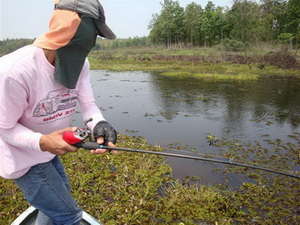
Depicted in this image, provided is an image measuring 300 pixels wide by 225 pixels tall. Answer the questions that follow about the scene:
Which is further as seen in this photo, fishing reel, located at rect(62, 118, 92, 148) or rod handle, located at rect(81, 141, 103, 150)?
rod handle, located at rect(81, 141, 103, 150)

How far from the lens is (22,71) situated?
1.51m

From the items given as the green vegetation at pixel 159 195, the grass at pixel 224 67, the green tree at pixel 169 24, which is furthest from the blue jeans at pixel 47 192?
the green tree at pixel 169 24

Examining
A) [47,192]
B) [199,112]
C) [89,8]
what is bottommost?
[199,112]

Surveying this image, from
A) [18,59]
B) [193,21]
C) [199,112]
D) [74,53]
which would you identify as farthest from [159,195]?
[193,21]

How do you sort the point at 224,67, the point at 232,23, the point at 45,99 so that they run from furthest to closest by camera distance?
the point at 232,23
the point at 224,67
the point at 45,99

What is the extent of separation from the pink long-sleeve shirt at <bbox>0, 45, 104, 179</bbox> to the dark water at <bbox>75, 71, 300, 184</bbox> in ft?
11.5

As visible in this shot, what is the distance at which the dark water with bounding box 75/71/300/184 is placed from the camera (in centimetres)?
673

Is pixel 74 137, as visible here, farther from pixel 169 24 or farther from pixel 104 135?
pixel 169 24

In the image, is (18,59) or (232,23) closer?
(18,59)

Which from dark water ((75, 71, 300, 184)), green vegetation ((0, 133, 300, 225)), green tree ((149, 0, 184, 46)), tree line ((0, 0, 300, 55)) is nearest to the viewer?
green vegetation ((0, 133, 300, 225))

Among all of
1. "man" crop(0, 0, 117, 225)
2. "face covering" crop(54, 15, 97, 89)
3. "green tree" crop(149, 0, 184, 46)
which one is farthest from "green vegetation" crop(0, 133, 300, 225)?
"green tree" crop(149, 0, 184, 46)

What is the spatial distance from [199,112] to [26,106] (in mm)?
8350

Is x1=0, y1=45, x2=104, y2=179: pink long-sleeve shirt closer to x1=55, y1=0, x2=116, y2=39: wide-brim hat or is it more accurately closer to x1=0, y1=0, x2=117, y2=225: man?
x1=0, y1=0, x2=117, y2=225: man

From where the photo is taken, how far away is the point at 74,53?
1757 mm
